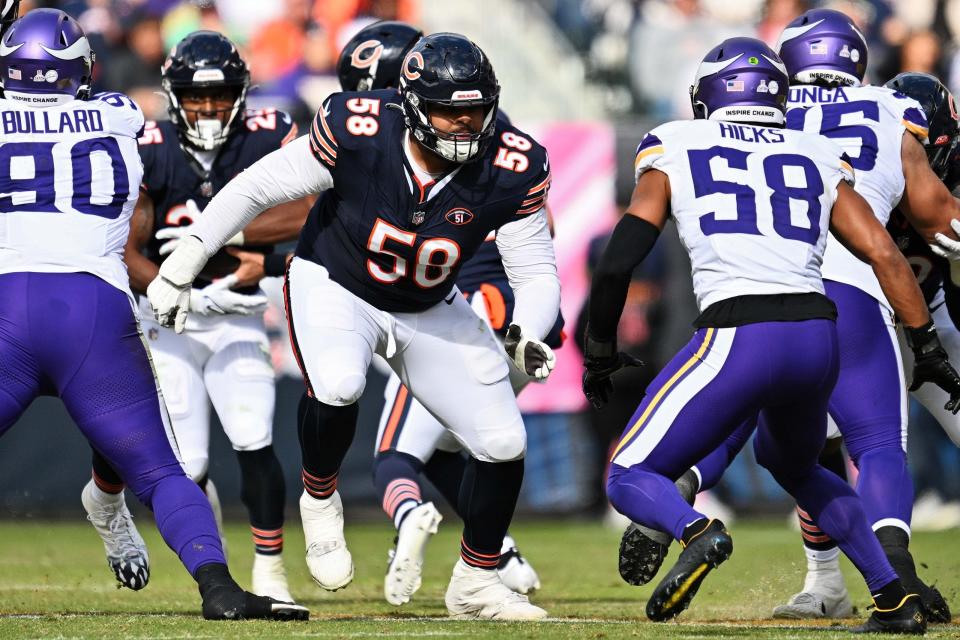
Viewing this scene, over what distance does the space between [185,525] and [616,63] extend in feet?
27.7

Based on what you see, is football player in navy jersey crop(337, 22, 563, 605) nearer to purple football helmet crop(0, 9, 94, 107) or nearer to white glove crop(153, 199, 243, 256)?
white glove crop(153, 199, 243, 256)

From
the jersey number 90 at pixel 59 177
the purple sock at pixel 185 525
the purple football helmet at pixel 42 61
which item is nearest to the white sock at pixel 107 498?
the purple sock at pixel 185 525

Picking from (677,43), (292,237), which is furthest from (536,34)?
(292,237)

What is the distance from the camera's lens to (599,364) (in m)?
4.68

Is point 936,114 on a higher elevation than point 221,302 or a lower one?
higher

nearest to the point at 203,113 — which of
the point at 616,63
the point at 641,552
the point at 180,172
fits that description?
the point at 180,172

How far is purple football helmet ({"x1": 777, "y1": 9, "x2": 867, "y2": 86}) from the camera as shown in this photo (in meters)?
5.80

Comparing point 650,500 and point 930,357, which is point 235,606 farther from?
point 930,357

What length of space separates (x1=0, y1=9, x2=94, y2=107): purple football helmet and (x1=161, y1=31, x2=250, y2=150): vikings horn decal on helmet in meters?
1.12

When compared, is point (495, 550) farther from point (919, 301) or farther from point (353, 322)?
point (919, 301)

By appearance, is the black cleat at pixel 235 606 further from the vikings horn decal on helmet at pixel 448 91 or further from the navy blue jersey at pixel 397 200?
the vikings horn decal on helmet at pixel 448 91

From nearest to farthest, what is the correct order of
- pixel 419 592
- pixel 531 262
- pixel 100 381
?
pixel 100 381
pixel 531 262
pixel 419 592

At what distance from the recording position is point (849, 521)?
4.68 m

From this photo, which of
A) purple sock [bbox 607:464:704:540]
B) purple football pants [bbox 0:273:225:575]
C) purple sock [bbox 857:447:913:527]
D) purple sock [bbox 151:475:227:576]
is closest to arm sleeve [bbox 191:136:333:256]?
purple football pants [bbox 0:273:225:575]
